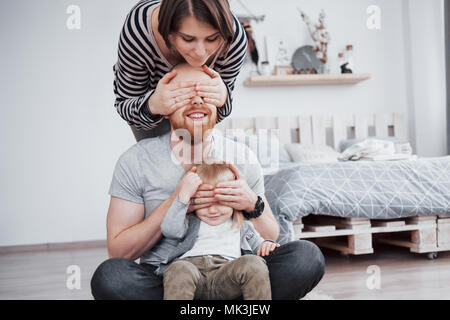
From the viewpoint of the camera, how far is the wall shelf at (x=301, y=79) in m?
3.59

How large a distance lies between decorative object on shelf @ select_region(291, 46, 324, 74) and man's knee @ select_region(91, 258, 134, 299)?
9.90ft

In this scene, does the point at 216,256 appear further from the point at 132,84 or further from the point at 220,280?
the point at 132,84

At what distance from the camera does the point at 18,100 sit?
→ 3.42m

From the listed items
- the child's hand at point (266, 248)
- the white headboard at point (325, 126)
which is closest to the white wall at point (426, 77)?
the white headboard at point (325, 126)

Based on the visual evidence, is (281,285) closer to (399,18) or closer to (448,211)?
(448,211)

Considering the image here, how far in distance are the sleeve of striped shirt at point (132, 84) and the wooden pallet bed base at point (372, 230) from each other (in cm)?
121

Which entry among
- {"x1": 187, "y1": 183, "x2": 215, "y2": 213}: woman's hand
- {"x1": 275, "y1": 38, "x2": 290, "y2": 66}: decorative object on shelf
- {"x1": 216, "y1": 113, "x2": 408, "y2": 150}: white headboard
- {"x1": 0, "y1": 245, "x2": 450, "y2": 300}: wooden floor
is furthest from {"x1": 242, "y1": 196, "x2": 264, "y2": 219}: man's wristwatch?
{"x1": 275, "y1": 38, "x2": 290, "y2": 66}: decorative object on shelf

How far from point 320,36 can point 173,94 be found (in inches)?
121

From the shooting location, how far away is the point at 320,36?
374 cm

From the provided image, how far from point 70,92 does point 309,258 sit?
2928 millimetres

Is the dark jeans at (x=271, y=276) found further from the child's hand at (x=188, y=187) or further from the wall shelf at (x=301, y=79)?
the wall shelf at (x=301, y=79)

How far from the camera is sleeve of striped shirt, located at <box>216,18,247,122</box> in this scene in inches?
42.6

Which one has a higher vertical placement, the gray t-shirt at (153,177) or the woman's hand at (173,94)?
the woman's hand at (173,94)

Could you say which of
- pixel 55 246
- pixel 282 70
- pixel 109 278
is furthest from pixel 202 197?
pixel 282 70
